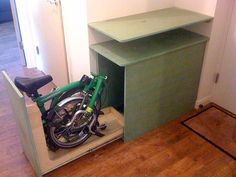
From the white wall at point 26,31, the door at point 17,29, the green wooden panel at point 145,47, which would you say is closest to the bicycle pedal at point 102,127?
the green wooden panel at point 145,47

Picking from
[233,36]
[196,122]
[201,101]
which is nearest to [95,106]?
[196,122]

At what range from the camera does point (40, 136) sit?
1.71 metres

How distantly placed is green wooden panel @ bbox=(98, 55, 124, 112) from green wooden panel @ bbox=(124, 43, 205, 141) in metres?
0.39

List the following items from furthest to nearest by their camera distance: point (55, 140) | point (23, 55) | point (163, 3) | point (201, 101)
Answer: point (23, 55) → point (201, 101) → point (163, 3) → point (55, 140)

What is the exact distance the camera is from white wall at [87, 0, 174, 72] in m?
1.98

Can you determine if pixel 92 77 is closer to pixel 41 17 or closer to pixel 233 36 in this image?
pixel 41 17

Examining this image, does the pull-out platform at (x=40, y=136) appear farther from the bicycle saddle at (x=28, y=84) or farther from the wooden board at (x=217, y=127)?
the wooden board at (x=217, y=127)

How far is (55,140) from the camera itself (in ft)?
6.23

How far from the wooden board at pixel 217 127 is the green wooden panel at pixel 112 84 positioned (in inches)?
26.4

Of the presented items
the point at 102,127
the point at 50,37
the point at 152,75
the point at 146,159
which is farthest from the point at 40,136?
the point at 50,37

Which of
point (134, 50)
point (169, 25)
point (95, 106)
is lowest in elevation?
point (95, 106)

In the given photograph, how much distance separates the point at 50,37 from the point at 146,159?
5.03 feet

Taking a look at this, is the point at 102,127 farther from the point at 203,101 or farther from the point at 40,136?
the point at 203,101

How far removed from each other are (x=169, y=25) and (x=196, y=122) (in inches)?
38.1
